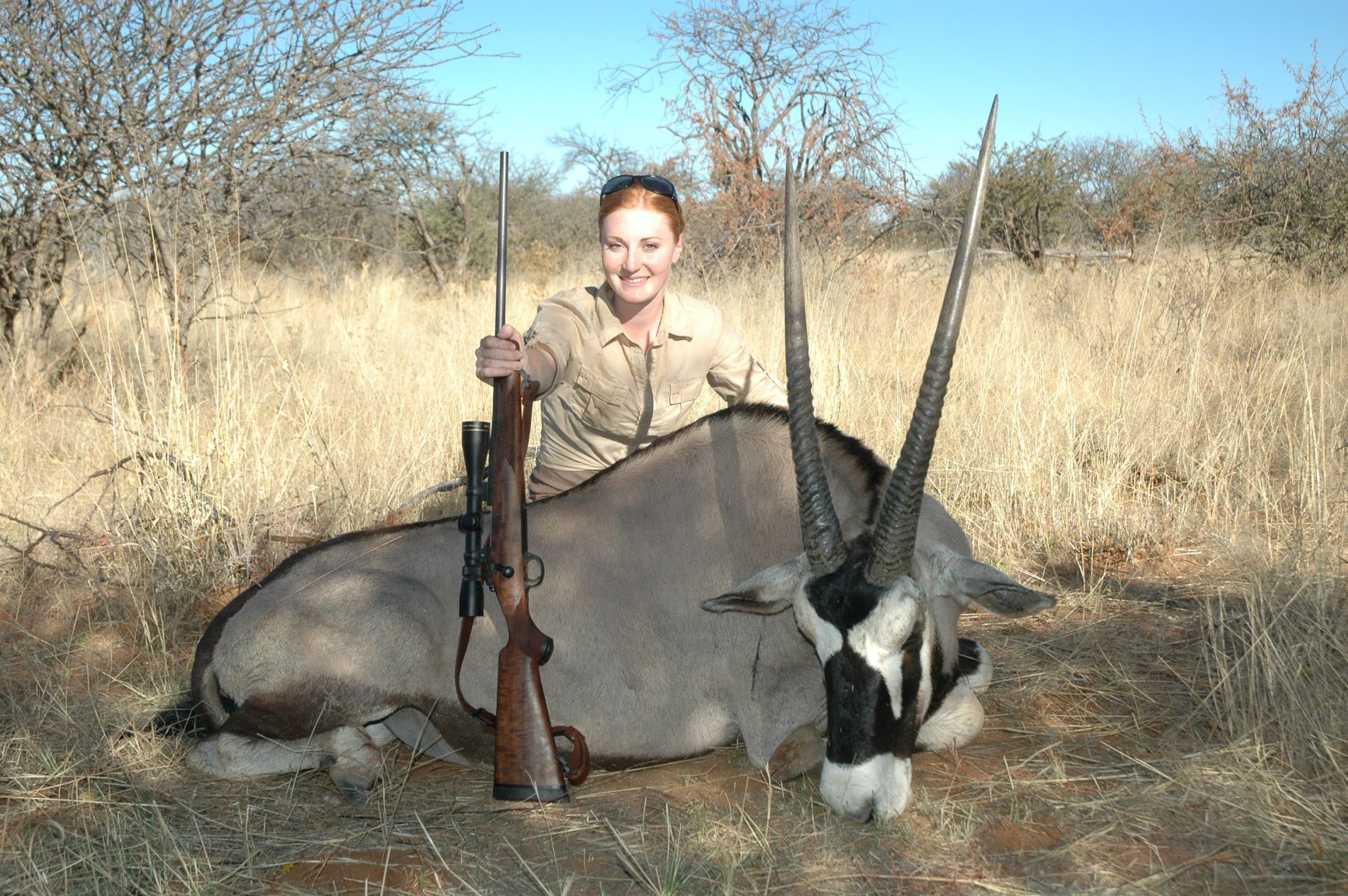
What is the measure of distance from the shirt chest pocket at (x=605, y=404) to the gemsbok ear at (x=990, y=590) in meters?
1.79

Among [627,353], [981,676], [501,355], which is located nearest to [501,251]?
[501,355]

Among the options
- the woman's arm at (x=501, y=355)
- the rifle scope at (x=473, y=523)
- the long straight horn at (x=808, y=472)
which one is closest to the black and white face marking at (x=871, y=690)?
the long straight horn at (x=808, y=472)

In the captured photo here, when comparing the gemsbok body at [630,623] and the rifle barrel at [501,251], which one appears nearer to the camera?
the gemsbok body at [630,623]

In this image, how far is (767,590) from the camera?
326 cm

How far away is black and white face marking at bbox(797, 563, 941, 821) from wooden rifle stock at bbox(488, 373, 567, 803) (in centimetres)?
88

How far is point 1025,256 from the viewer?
13445mm

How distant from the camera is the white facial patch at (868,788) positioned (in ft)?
9.49

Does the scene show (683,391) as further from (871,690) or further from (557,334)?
(871,690)

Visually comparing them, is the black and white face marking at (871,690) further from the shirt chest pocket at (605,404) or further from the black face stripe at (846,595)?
the shirt chest pocket at (605,404)

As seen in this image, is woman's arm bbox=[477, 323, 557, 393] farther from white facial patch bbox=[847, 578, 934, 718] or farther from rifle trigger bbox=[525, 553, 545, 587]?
white facial patch bbox=[847, 578, 934, 718]

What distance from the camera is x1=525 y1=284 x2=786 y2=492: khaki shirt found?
4.49 m

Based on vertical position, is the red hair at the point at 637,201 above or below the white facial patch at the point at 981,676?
above

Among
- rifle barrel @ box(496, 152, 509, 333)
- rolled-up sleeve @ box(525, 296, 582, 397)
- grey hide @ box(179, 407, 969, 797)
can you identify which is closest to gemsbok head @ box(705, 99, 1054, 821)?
grey hide @ box(179, 407, 969, 797)

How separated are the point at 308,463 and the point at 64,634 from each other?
6.63 ft
